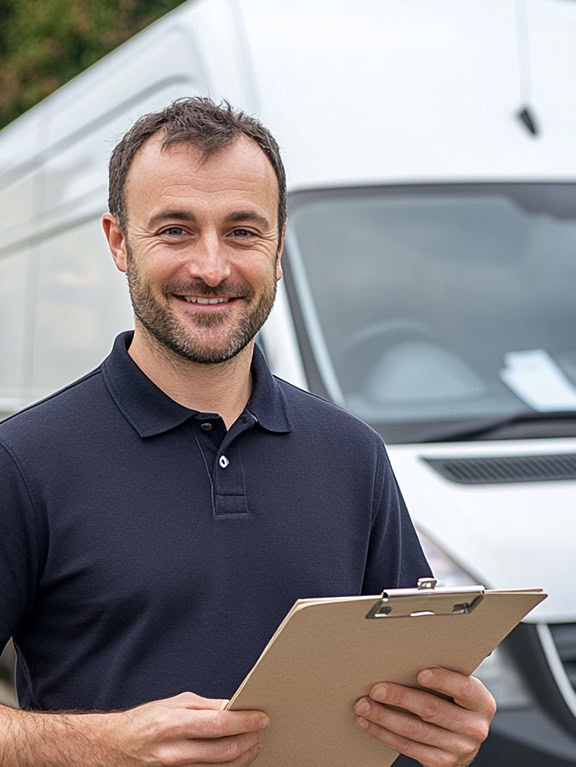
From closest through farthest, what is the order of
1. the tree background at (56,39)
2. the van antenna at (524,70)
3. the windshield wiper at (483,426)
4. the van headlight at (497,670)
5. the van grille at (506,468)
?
the van headlight at (497,670), the van grille at (506,468), the windshield wiper at (483,426), the van antenna at (524,70), the tree background at (56,39)

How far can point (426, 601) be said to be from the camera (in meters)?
2.02

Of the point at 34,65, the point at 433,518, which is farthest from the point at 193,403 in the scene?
the point at 34,65

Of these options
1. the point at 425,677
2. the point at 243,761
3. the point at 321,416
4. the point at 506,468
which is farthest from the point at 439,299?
the point at 243,761

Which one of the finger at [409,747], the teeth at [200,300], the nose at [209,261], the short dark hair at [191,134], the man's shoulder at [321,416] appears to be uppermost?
the short dark hair at [191,134]

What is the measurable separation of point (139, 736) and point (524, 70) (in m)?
3.75

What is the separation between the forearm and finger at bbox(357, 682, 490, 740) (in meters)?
0.40

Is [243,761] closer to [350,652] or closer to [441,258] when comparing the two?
[350,652]

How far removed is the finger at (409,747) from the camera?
2.19 m

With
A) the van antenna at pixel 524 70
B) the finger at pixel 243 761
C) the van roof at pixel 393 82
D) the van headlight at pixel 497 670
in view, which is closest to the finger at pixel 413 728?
the finger at pixel 243 761

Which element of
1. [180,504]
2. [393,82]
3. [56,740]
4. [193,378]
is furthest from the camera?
[393,82]

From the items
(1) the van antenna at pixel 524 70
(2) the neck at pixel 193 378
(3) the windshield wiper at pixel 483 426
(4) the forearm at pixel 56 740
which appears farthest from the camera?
(1) the van antenna at pixel 524 70

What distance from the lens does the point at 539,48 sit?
537 centimetres

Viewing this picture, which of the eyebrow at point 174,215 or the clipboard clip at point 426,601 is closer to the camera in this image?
the clipboard clip at point 426,601

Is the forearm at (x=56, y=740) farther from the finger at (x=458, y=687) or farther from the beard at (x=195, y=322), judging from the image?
the beard at (x=195, y=322)
